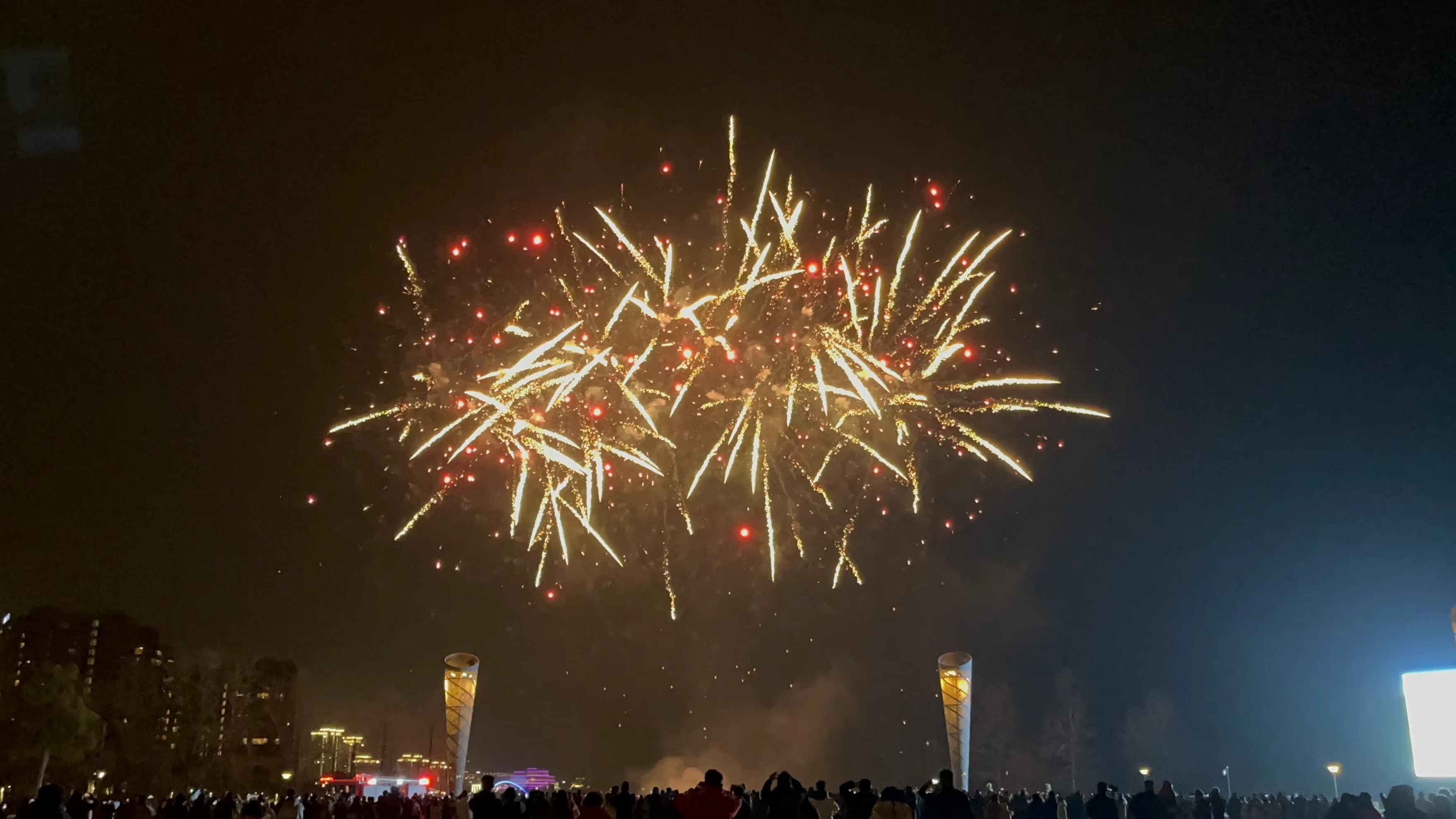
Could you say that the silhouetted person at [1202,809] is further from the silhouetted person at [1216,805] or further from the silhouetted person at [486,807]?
the silhouetted person at [486,807]

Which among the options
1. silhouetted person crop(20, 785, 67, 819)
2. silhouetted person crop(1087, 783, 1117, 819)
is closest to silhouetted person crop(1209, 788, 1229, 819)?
silhouetted person crop(1087, 783, 1117, 819)

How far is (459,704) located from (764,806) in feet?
53.1

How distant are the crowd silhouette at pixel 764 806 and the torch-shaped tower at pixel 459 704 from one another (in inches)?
174

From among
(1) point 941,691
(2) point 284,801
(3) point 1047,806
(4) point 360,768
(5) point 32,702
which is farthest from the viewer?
(4) point 360,768

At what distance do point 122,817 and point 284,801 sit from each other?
11.8 feet

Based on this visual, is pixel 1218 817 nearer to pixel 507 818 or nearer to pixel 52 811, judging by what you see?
pixel 507 818

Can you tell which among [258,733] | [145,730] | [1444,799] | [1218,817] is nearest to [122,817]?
[1218,817]

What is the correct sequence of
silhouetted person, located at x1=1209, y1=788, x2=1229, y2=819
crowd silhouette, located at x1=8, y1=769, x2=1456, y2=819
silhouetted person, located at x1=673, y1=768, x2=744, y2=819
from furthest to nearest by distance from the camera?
1. silhouetted person, located at x1=1209, y1=788, x2=1229, y2=819
2. crowd silhouette, located at x1=8, y1=769, x2=1456, y2=819
3. silhouetted person, located at x1=673, y1=768, x2=744, y2=819

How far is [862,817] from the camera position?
1230 centimetres

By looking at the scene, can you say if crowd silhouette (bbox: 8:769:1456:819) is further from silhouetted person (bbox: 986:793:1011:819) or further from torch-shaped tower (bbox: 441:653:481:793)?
torch-shaped tower (bbox: 441:653:481:793)

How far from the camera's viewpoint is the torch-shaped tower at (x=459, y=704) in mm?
34781

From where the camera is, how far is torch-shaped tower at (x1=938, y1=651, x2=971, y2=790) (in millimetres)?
30609

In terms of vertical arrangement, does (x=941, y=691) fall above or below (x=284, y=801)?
above

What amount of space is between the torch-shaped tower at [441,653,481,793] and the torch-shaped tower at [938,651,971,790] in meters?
14.0
